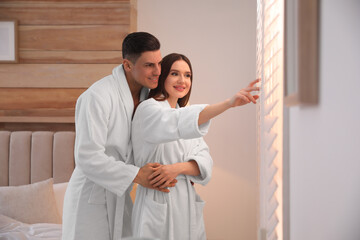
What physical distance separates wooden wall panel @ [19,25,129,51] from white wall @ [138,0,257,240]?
1.13 feet

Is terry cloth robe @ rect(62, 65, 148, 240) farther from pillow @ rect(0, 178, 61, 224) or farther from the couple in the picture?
pillow @ rect(0, 178, 61, 224)

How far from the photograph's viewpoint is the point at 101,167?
5.45 feet

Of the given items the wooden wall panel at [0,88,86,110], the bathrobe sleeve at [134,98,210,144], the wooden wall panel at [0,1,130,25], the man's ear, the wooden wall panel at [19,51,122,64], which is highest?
the wooden wall panel at [0,1,130,25]

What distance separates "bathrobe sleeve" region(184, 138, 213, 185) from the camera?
175 centimetres

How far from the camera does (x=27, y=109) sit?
298 centimetres

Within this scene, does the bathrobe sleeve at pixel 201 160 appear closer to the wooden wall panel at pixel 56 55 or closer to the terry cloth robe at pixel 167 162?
the terry cloth robe at pixel 167 162

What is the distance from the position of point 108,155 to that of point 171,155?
0.98ft

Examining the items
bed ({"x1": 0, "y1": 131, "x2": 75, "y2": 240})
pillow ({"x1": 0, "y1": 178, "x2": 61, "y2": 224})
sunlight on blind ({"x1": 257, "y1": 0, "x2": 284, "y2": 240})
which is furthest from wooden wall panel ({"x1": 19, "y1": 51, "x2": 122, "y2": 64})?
sunlight on blind ({"x1": 257, "y1": 0, "x2": 284, "y2": 240})

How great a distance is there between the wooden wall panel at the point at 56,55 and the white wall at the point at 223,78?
1.14 feet

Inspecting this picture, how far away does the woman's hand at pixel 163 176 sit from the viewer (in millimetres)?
1616

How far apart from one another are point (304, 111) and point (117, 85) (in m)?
1.22

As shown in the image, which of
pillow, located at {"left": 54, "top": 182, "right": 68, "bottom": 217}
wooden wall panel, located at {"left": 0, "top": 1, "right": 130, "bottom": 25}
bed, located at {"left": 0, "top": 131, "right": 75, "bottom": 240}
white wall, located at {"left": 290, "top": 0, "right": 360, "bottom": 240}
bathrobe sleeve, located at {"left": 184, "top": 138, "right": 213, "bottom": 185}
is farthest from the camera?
wooden wall panel, located at {"left": 0, "top": 1, "right": 130, "bottom": 25}

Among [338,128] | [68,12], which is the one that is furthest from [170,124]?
[68,12]

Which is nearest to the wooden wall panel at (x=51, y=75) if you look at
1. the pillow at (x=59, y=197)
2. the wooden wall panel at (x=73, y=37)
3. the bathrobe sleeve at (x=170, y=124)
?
the wooden wall panel at (x=73, y=37)
